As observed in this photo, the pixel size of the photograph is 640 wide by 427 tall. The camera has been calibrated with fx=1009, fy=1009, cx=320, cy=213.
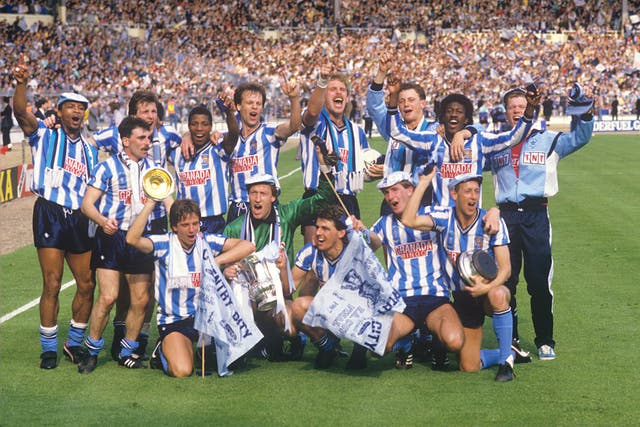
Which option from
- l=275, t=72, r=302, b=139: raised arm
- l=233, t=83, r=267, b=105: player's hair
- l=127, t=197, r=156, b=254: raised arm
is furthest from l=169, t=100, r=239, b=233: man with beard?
l=127, t=197, r=156, b=254: raised arm

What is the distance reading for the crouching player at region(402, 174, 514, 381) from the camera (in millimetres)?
7766

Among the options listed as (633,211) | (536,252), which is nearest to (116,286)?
(536,252)

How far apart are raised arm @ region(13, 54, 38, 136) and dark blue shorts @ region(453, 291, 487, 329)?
12.2 ft

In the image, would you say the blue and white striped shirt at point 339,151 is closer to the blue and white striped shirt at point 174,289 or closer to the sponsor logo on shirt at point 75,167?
the blue and white striped shirt at point 174,289

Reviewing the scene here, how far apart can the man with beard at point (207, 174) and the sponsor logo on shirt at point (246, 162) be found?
0.11 m

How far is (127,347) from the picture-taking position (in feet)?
27.0

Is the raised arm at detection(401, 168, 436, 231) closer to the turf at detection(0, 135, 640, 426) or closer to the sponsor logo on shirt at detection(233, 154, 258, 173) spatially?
the turf at detection(0, 135, 640, 426)

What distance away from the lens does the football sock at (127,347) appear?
822 cm

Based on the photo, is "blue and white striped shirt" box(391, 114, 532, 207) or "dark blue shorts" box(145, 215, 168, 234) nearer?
"blue and white striped shirt" box(391, 114, 532, 207)

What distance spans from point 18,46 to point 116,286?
39.7 metres

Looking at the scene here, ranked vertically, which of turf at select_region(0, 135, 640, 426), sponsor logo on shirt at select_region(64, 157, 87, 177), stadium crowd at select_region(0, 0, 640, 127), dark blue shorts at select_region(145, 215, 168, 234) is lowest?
turf at select_region(0, 135, 640, 426)

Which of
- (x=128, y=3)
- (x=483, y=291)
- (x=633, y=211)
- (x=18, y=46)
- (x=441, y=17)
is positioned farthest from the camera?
(x=441, y=17)

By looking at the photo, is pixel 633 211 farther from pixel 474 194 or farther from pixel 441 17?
pixel 441 17

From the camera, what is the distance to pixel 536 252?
8.52 meters
